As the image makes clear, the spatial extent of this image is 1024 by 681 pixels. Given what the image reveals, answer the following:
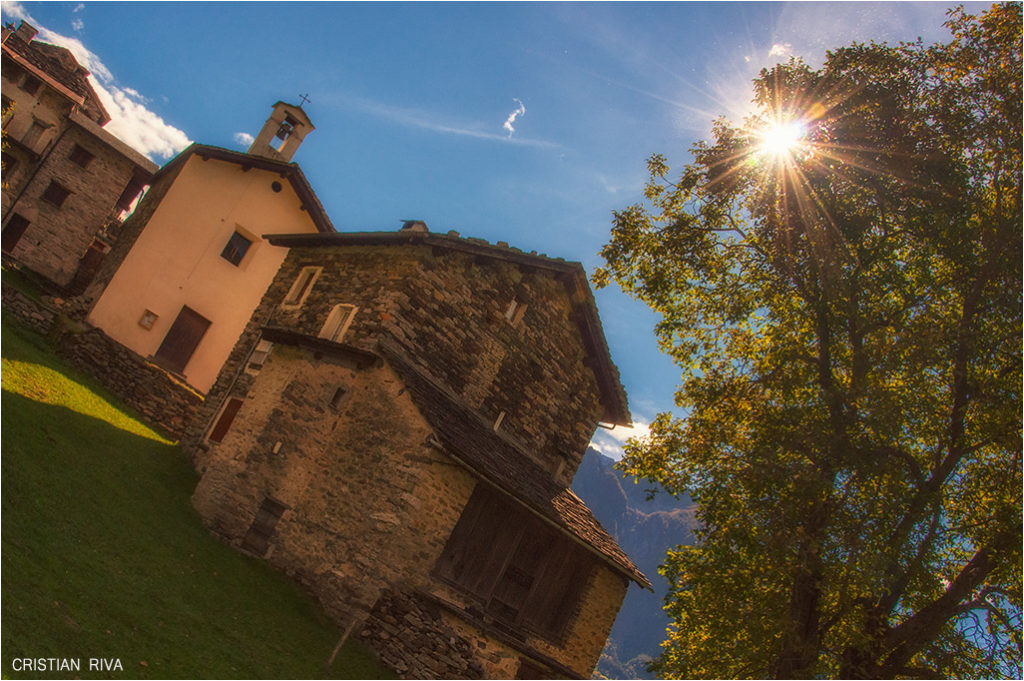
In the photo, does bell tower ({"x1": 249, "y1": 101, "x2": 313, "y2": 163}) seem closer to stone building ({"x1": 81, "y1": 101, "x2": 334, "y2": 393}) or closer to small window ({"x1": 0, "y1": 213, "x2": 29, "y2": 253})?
stone building ({"x1": 81, "y1": 101, "x2": 334, "y2": 393})

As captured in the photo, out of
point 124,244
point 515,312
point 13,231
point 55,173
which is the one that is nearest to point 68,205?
point 55,173

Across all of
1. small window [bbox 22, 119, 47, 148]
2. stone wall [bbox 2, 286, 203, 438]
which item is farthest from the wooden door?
small window [bbox 22, 119, 47, 148]

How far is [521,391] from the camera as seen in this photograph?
750 inches

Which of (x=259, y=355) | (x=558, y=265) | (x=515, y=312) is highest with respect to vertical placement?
(x=558, y=265)

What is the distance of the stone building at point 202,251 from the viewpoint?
24.7m

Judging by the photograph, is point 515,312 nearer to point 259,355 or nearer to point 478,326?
point 478,326

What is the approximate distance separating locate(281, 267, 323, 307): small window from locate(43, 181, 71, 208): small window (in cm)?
1554

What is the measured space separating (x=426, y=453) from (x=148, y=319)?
57.4ft

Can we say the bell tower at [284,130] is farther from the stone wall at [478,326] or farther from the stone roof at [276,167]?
the stone wall at [478,326]

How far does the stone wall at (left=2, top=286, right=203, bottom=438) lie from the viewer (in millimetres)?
21875

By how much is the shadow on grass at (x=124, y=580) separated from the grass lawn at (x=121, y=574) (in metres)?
0.02

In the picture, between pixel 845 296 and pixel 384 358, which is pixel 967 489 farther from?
pixel 384 358

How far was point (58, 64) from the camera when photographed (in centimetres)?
3219

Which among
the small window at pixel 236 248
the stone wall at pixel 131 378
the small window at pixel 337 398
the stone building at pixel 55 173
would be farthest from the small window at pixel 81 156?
the small window at pixel 337 398
